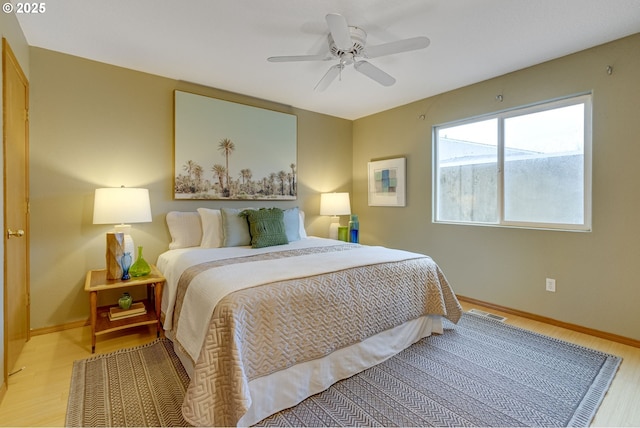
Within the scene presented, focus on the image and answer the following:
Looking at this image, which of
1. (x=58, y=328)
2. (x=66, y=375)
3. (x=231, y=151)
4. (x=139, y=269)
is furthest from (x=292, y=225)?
(x=58, y=328)

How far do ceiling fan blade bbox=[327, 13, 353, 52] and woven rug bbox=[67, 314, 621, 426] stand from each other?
221 cm

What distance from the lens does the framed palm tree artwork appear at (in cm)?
328

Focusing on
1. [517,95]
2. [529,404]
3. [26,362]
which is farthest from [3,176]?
[517,95]

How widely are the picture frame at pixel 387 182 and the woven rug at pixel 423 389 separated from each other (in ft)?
6.99

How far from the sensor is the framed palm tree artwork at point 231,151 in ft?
10.8

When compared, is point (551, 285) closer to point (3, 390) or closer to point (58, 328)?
point (3, 390)

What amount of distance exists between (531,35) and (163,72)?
3295mm

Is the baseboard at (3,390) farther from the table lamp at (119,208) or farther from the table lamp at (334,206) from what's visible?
the table lamp at (334,206)

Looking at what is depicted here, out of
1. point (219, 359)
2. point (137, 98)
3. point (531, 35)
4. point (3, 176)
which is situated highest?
point (531, 35)

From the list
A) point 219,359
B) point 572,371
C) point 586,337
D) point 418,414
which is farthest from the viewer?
point 586,337

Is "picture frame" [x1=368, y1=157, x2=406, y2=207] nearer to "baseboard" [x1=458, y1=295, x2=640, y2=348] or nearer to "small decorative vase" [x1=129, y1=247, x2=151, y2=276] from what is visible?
"baseboard" [x1=458, y1=295, x2=640, y2=348]

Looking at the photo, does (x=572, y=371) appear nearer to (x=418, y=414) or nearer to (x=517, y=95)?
(x=418, y=414)

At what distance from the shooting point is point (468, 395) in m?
1.83

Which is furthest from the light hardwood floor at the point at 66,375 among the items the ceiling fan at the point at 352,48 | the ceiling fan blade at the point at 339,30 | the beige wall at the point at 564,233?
the ceiling fan blade at the point at 339,30
